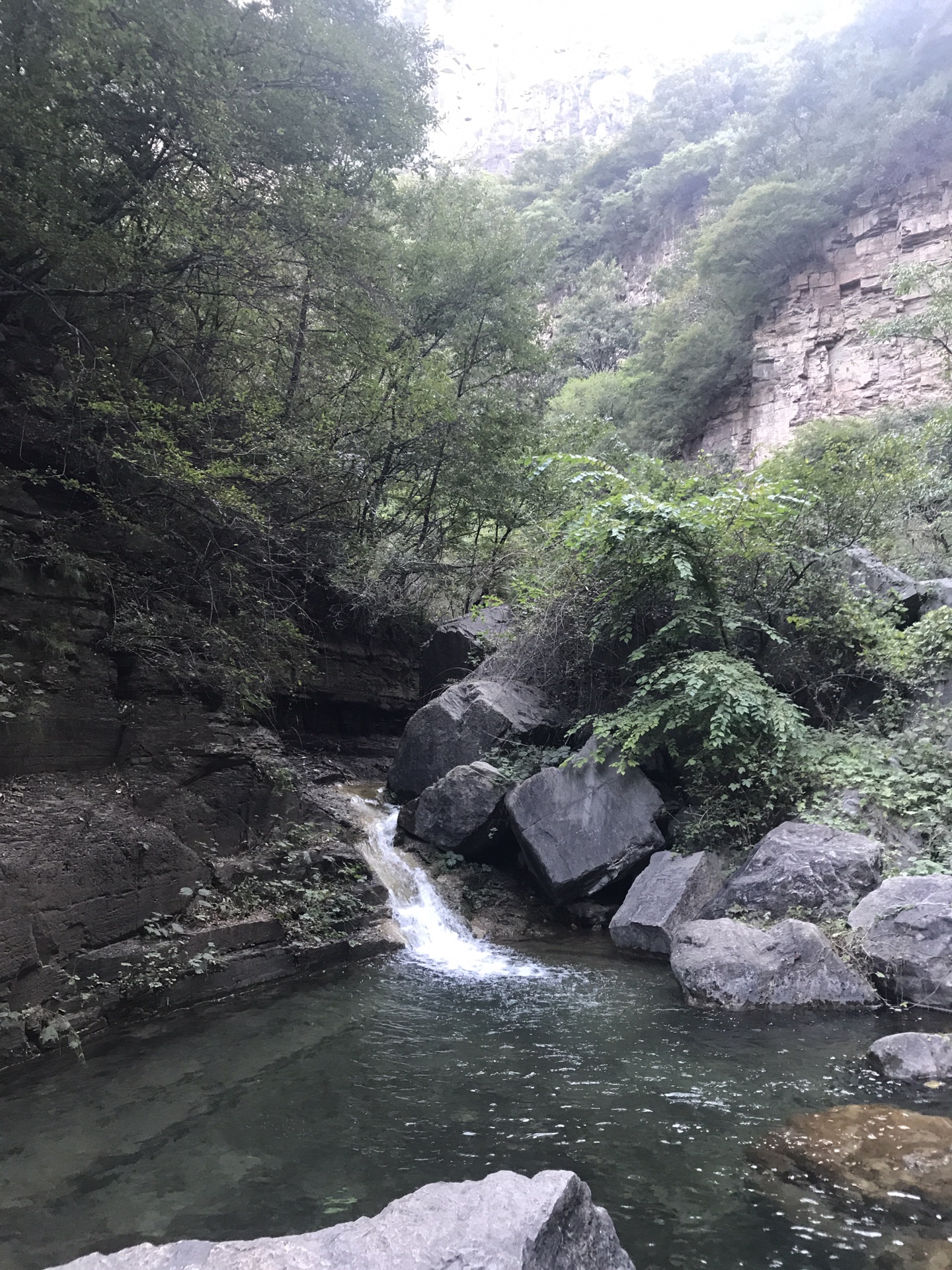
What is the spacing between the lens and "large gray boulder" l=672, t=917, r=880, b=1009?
6008 mm

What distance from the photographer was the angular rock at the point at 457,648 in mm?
13508

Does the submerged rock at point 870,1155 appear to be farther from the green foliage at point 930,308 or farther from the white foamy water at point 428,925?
the green foliage at point 930,308

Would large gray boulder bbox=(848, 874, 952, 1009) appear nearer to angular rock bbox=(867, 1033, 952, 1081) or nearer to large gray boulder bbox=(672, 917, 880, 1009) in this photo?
large gray boulder bbox=(672, 917, 880, 1009)

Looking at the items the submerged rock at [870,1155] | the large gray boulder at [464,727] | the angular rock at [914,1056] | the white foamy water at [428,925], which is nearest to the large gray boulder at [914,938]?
the angular rock at [914,1056]

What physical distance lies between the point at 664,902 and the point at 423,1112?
3866mm

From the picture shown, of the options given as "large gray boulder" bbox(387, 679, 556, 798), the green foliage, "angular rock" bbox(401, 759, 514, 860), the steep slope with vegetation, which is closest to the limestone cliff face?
the steep slope with vegetation

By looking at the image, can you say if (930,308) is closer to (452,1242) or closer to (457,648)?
(457,648)

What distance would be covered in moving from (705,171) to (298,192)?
119 ft

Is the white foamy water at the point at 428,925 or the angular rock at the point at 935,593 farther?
the angular rock at the point at 935,593

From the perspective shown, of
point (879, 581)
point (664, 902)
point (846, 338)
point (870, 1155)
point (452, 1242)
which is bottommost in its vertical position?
point (870, 1155)

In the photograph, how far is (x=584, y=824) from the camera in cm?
881

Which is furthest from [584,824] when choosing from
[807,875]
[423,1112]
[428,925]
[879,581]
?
[879,581]

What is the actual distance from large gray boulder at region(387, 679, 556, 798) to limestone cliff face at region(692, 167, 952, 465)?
1897 cm

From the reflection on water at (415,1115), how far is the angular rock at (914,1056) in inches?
7.3
